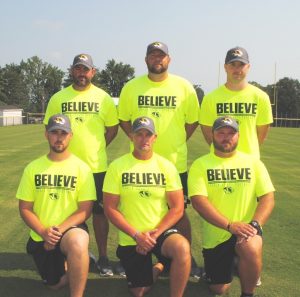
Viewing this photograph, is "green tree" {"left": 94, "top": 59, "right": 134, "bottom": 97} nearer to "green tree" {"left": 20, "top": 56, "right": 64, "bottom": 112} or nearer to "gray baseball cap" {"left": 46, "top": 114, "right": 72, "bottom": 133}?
"green tree" {"left": 20, "top": 56, "right": 64, "bottom": 112}

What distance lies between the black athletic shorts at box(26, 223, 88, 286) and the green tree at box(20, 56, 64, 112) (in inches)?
4316

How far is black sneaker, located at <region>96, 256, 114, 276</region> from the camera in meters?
5.07

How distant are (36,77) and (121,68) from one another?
2122cm

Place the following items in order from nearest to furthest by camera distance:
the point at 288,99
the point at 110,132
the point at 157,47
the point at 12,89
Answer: the point at 157,47
the point at 110,132
the point at 288,99
the point at 12,89

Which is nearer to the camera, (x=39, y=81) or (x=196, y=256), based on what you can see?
(x=196, y=256)

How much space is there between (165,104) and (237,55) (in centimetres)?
93

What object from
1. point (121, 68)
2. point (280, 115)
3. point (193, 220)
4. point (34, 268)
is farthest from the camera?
point (121, 68)

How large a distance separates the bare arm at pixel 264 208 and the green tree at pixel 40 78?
110 m

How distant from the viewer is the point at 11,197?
8.91 meters

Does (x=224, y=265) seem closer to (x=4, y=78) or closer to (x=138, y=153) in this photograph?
(x=138, y=153)

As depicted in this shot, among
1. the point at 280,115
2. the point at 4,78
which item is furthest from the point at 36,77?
the point at 280,115

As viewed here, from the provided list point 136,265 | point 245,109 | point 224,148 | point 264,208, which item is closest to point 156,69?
point 245,109

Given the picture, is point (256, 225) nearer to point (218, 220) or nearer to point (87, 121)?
point (218, 220)

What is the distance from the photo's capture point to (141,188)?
444 cm
